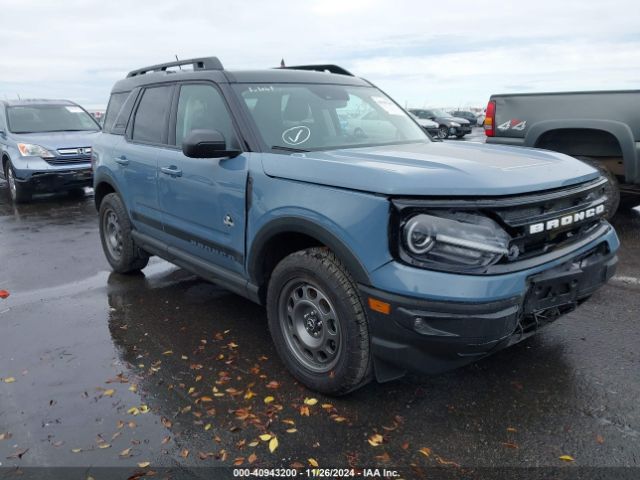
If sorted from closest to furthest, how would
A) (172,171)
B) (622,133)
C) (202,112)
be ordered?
(202,112)
(172,171)
(622,133)

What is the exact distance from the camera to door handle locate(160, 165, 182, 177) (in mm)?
4020

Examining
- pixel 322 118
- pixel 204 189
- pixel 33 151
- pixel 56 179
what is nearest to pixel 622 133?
pixel 322 118

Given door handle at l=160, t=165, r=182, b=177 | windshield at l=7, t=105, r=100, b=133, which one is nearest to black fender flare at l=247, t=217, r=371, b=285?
door handle at l=160, t=165, r=182, b=177

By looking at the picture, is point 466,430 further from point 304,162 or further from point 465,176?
point 304,162

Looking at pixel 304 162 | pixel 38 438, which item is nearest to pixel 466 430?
pixel 304 162

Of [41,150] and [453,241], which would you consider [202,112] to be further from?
[41,150]

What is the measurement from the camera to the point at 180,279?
5430 mm

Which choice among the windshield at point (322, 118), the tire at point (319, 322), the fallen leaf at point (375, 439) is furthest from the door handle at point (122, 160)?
the fallen leaf at point (375, 439)

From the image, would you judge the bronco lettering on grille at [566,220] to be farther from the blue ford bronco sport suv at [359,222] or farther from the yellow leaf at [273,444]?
the yellow leaf at [273,444]

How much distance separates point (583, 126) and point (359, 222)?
4518 millimetres

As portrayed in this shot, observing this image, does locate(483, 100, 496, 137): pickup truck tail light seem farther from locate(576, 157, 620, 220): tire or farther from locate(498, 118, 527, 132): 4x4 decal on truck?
locate(576, 157, 620, 220): tire

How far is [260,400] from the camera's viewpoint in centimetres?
314

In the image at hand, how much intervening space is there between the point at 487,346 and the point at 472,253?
461 mm

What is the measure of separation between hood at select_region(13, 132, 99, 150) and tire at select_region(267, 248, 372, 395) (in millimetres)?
7910
